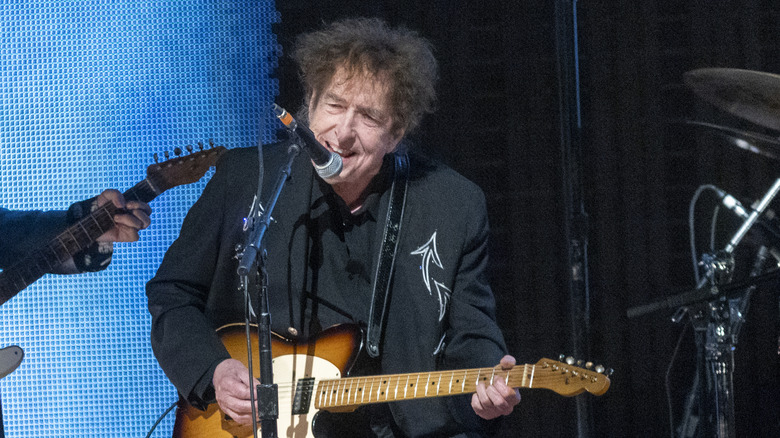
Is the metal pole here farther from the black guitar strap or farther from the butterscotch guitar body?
the butterscotch guitar body

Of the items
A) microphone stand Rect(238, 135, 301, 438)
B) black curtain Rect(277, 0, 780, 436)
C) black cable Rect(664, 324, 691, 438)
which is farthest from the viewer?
black curtain Rect(277, 0, 780, 436)

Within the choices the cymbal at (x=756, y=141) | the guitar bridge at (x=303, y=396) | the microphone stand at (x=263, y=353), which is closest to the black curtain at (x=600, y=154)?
the cymbal at (x=756, y=141)

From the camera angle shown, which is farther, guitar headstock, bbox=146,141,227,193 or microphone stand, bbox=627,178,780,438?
guitar headstock, bbox=146,141,227,193

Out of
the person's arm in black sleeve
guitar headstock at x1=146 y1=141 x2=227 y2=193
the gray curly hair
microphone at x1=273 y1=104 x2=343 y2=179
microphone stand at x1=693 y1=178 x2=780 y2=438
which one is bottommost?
microphone stand at x1=693 y1=178 x2=780 y2=438

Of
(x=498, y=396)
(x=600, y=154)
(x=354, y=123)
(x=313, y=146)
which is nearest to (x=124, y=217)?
(x=354, y=123)

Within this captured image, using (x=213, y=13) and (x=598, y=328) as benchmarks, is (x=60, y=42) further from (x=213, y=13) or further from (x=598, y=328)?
(x=598, y=328)

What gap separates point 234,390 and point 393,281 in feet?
2.14

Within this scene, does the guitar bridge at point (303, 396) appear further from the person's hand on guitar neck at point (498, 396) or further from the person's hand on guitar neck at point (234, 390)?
the person's hand on guitar neck at point (498, 396)

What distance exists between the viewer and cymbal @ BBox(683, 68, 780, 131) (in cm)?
259

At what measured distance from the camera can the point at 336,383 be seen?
2.20 meters

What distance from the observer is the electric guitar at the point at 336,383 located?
2.11 meters

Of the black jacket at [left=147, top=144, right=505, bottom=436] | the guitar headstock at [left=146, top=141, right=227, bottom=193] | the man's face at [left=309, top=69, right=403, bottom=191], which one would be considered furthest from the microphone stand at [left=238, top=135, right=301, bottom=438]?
the guitar headstock at [left=146, top=141, right=227, bottom=193]

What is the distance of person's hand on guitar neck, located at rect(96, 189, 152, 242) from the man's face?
33.5 inches

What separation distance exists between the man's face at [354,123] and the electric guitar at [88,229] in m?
0.62
